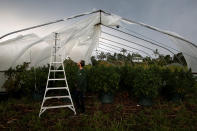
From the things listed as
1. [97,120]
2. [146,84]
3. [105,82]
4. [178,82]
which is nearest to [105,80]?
[105,82]

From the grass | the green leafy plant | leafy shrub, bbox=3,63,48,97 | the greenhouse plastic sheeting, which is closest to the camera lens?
the grass

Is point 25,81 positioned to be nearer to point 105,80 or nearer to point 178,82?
point 105,80

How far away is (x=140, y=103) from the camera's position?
539 cm

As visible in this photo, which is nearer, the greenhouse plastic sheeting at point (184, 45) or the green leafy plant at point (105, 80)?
the greenhouse plastic sheeting at point (184, 45)

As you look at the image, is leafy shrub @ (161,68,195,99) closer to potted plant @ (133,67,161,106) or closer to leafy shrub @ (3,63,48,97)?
potted plant @ (133,67,161,106)

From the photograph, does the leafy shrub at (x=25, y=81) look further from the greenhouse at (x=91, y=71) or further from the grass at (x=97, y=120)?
the grass at (x=97, y=120)

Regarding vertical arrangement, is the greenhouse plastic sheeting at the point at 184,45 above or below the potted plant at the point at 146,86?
above

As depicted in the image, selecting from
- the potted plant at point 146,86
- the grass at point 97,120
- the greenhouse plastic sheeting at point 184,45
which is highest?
the greenhouse plastic sheeting at point 184,45

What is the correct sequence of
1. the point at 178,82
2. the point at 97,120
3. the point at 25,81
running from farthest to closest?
the point at 25,81, the point at 178,82, the point at 97,120

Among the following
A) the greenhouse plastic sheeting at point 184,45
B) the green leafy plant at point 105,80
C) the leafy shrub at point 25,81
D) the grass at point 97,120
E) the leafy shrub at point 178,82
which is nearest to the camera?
the grass at point 97,120

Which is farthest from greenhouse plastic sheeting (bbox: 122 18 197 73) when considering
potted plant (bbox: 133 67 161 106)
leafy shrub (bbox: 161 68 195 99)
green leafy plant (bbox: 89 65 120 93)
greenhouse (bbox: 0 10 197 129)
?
green leafy plant (bbox: 89 65 120 93)

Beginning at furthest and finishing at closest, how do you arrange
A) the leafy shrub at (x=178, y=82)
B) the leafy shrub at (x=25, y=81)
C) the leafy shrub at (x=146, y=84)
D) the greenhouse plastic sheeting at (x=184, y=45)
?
the leafy shrub at (x=25, y=81) → the leafy shrub at (x=178, y=82) → the leafy shrub at (x=146, y=84) → the greenhouse plastic sheeting at (x=184, y=45)

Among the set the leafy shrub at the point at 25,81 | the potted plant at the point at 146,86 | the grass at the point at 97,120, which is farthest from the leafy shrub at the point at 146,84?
the leafy shrub at the point at 25,81

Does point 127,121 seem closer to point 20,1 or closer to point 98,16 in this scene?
point 98,16
